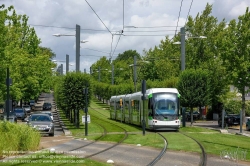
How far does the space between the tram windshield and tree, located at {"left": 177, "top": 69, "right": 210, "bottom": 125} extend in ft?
19.6

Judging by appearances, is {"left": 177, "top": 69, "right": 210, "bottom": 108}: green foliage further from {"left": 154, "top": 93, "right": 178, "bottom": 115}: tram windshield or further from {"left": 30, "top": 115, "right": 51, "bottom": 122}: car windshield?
{"left": 30, "top": 115, "right": 51, "bottom": 122}: car windshield

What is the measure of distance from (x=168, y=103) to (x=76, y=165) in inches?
810

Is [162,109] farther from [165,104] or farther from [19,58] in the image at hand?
[19,58]

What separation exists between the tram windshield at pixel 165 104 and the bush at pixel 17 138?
14319 mm

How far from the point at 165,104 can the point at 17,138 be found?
1647 centimetres

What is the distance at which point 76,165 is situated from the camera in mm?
14562

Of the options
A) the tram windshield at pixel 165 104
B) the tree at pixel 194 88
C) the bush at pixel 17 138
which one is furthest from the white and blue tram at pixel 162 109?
the bush at pixel 17 138

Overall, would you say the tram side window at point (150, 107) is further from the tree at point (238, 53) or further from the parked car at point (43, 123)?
the tree at point (238, 53)

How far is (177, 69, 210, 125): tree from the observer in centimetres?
4069

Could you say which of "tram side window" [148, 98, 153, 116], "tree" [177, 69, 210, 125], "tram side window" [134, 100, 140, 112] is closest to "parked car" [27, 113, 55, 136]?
"tram side window" [148, 98, 153, 116]

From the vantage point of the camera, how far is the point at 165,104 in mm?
34625

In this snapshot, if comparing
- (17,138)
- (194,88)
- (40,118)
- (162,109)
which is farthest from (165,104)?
(17,138)

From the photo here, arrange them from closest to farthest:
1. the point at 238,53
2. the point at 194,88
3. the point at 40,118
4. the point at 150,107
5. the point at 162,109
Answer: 1. the point at 40,118
2. the point at 162,109
3. the point at 150,107
4. the point at 194,88
5. the point at 238,53

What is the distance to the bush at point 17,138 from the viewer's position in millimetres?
18703
